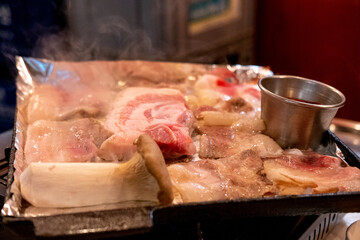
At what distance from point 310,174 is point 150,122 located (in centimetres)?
121

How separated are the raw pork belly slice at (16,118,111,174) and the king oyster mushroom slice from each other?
29cm

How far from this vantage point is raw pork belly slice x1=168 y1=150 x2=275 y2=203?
206 centimetres

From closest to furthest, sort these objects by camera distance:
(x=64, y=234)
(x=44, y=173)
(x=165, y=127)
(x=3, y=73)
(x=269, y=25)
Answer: (x=64, y=234) < (x=44, y=173) < (x=165, y=127) < (x=3, y=73) < (x=269, y=25)

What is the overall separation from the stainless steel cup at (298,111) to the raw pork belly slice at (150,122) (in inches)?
25.4

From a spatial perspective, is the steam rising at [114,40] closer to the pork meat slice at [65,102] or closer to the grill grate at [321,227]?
the pork meat slice at [65,102]

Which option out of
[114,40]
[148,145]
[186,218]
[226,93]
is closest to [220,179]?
[186,218]

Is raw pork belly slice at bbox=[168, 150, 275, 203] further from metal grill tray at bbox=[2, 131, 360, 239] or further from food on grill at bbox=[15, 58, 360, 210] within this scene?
metal grill tray at bbox=[2, 131, 360, 239]

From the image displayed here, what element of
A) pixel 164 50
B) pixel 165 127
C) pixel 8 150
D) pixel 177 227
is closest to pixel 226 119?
pixel 165 127

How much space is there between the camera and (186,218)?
6.06 ft

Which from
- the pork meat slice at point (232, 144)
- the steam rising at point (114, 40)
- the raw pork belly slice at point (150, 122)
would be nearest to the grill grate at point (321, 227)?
the pork meat slice at point (232, 144)

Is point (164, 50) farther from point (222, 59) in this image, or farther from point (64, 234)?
point (64, 234)

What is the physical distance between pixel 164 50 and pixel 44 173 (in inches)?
204

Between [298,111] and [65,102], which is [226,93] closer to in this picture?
[298,111]

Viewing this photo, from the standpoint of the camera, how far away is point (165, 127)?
8.13 ft
